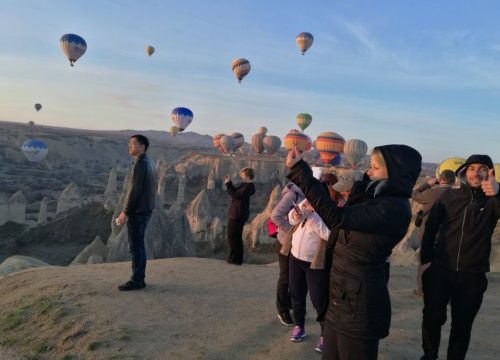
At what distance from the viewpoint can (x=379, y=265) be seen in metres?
2.41

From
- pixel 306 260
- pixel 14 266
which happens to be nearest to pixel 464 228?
pixel 306 260

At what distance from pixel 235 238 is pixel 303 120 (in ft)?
191

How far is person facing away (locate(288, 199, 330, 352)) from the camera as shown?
3627 mm

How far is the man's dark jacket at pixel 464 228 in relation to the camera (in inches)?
131

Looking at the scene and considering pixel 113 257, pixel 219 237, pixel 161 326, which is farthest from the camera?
pixel 219 237

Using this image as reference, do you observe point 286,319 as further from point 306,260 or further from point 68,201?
point 68,201

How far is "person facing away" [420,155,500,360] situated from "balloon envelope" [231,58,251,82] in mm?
51366

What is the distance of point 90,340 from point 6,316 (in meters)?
1.53

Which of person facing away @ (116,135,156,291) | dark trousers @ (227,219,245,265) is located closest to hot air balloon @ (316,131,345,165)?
dark trousers @ (227,219,245,265)

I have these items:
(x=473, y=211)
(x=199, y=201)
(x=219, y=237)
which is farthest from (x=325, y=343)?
(x=199, y=201)

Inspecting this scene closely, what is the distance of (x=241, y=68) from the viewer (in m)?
52.7

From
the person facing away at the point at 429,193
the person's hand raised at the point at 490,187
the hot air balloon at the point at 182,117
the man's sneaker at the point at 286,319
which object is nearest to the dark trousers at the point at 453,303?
the person facing away at the point at 429,193

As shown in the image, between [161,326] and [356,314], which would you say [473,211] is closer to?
[356,314]

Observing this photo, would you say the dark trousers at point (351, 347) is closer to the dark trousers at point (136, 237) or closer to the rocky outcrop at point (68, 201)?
the dark trousers at point (136, 237)
